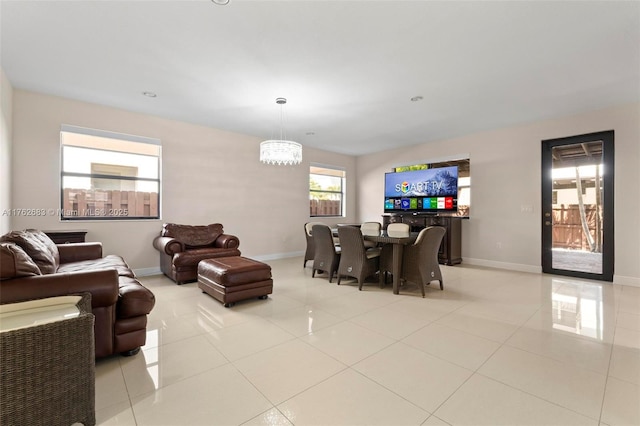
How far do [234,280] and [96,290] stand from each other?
135cm

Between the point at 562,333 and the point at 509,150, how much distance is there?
386 centimetres

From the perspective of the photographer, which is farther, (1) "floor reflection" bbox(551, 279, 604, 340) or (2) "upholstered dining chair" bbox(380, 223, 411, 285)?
(2) "upholstered dining chair" bbox(380, 223, 411, 285)

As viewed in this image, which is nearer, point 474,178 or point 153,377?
point 153,377

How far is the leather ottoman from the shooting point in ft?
10.0

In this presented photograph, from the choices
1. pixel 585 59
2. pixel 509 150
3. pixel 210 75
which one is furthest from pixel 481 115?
pixel 210 75

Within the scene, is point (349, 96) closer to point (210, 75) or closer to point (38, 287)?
Answer: point (210, 75)

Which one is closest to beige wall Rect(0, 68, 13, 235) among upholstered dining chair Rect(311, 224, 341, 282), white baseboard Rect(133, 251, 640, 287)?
white baseboard Rect(133, 251, 640, 287)

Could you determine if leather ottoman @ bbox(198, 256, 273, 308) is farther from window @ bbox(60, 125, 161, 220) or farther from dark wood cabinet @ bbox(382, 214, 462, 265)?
dark wood cabinet @ bbox(382, 214, 462, 265)

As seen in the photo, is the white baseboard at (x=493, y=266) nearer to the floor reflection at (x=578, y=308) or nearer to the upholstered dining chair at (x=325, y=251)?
the floor reflection at (x=578, y=308)

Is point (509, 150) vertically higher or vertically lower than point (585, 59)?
lower

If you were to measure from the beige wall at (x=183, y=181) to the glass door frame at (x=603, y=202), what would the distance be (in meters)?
4.53

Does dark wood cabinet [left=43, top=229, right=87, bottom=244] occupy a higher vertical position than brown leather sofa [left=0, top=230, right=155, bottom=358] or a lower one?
higher

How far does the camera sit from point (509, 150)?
5.27 meters

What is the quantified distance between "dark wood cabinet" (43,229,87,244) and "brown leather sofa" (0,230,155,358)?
1815mm
